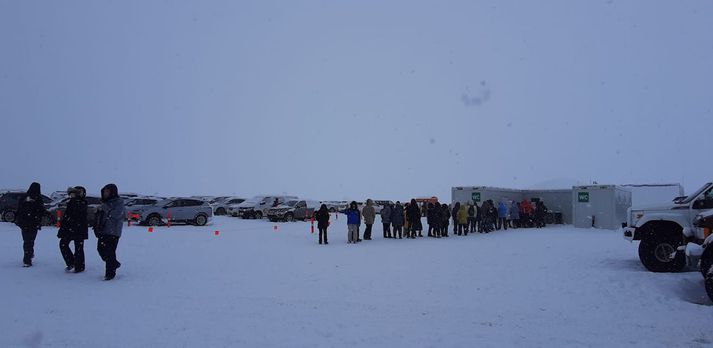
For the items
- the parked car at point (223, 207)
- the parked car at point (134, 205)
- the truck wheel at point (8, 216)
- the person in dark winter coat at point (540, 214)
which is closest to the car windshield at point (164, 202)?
the parked car at point (134, 205)

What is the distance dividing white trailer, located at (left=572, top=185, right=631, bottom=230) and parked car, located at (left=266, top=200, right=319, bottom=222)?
15813mm

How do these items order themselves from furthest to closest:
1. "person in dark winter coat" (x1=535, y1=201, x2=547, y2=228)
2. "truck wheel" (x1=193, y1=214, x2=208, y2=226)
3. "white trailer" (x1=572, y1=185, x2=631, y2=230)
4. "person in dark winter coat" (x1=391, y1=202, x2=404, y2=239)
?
"person in dark winter coat" (x1=535, y1=201, x2=547, y2=228), "truck wheel" (x1=193, y1=214, x2=208, y2=226), "white trailer" (x1=572, y1=185, x2=631, y2=230), "person in dark winter coat" (x1=391, y1=202, x2=404, y2=239)

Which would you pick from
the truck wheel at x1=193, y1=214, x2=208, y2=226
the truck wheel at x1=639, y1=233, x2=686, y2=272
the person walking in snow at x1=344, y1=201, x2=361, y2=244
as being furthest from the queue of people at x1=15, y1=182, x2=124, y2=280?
the truck wheel at x1=193, y1=214, x2=208, y2=226

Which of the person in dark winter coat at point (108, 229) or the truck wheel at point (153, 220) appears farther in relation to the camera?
the truck wheel at point (153, 220)

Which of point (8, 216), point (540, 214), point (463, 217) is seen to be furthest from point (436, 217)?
point (8, 216)

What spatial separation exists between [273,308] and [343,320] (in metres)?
1.19

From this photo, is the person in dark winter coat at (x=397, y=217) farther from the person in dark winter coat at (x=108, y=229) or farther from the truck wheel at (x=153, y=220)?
the truck wheel at (x=153, y=220)

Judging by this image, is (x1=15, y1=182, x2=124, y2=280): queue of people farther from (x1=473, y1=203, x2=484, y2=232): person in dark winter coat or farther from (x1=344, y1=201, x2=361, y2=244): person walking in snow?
(x1=473, y1=203, x2=484, y2=232): person in dark winter coat

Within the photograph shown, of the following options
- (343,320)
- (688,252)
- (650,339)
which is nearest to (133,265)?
(343,320)

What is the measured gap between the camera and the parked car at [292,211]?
28391 mm

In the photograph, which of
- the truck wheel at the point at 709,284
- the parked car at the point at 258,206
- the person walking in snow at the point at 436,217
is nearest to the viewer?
the truck wheel at the point at 709,284

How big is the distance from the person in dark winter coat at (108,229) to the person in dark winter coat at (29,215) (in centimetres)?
160

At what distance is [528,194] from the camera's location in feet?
97.6

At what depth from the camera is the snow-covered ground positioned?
17.6 ft
